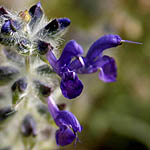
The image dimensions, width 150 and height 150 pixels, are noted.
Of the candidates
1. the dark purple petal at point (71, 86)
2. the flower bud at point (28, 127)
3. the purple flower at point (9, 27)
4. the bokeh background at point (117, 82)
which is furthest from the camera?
the bokeh background at point (117, 82)

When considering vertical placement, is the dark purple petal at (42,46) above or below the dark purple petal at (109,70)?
above

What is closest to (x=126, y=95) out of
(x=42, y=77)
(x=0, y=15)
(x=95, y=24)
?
(x=95, y=24)

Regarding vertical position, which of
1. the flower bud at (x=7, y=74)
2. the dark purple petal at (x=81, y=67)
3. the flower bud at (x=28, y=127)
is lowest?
the flower bud at (x=28, y=127)

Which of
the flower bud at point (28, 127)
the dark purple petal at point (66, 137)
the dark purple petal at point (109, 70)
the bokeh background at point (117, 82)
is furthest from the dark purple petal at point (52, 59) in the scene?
the bokeh background at point (117, 82)

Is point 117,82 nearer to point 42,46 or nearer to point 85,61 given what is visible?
point 85,61

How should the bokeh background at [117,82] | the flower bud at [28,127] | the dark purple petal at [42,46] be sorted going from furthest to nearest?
the bokeh background at [117,82] → the flower bud at [28,127] → the dark purple petal at [42,46]

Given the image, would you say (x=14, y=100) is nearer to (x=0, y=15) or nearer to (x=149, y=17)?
(x=0, y=15)

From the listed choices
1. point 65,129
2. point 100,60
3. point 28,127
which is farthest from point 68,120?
point 28,127

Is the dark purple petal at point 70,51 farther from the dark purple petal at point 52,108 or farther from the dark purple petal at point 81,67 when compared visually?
the dark purple petal at point 52,108
